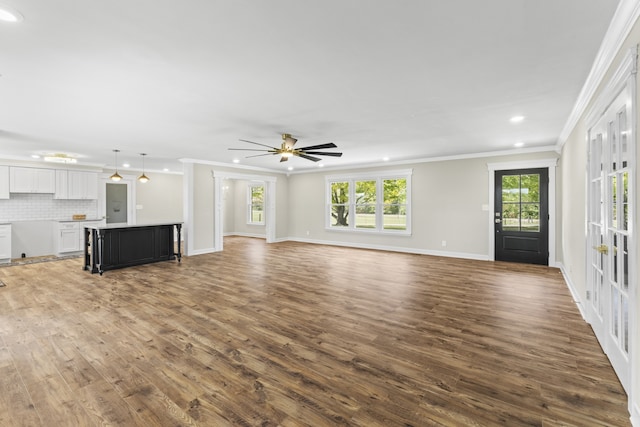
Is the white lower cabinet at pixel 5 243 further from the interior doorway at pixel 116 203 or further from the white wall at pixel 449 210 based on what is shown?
the white wall at pixel 449 210

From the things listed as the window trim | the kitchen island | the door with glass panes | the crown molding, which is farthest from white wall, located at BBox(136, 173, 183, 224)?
the crown molding

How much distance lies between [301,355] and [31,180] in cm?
871

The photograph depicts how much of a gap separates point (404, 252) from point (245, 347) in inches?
241

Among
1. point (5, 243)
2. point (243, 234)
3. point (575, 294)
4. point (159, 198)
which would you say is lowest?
point (575, 294)

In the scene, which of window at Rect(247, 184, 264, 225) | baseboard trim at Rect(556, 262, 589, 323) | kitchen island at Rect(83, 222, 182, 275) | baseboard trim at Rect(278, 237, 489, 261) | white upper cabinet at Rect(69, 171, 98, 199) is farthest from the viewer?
window at Rect(247, 184, 264, 225)

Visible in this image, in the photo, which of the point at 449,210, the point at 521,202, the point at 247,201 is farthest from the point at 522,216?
the point at 247,201

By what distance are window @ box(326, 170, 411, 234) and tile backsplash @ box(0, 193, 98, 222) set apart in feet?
23.1

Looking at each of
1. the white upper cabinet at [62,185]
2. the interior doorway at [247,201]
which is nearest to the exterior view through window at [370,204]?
the interior doorway at [247,201]

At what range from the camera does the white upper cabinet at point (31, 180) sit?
7.20 metres

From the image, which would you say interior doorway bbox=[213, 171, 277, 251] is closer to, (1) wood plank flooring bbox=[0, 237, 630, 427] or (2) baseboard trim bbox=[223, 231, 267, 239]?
(2) baseboard trim bbox=[223, 231, 267, 239]

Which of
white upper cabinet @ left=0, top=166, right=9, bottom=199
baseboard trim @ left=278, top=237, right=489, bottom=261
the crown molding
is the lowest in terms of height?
baseboard trim @ left=278, top=237, right=489, bottom=261

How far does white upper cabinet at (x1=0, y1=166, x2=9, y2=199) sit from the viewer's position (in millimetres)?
7035

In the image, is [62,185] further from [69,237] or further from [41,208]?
[69,237]

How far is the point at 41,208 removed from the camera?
7805 mm
